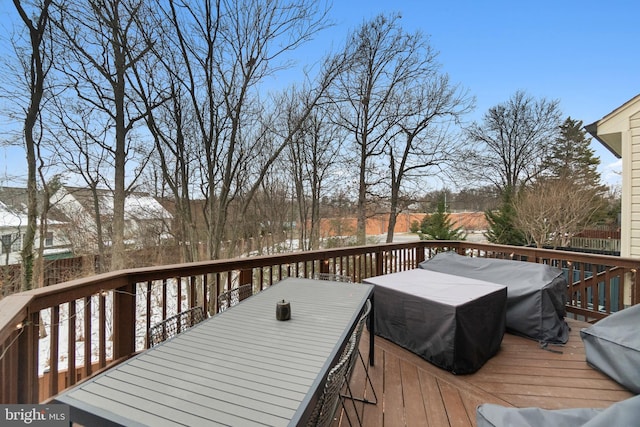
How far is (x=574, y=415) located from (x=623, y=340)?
1.61 m

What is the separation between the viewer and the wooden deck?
1.96 m

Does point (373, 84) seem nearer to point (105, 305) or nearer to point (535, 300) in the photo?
point (535, 300)

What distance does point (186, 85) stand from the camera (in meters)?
5.89

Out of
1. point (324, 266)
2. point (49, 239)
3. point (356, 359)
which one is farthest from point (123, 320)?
point (49, 239)

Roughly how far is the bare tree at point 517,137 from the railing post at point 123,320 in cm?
1400

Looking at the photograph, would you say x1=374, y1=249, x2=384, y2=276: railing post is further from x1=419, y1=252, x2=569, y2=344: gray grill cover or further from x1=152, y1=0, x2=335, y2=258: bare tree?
x1=152, y1=0, x2=335, y2=258: bare tree

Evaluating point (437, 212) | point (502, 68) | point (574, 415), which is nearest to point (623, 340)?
point (574, 415)

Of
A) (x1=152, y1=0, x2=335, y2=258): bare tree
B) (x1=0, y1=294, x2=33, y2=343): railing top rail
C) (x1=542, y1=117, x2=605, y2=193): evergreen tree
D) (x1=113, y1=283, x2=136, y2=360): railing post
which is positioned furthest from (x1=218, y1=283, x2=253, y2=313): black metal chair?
(x1=542, y1=117, x2=605, y2=193): evergreen tree

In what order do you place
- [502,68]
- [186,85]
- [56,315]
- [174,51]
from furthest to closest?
[502,68]
[186,85]
[174,51]
[56,315]

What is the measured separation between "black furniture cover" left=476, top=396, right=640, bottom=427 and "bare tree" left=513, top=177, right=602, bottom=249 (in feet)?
36.9

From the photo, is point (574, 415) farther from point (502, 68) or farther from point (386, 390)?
point (502, 68)

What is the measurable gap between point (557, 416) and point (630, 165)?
547 centimetres

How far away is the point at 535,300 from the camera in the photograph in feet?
9.64

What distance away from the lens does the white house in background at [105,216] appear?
24.0 ft
